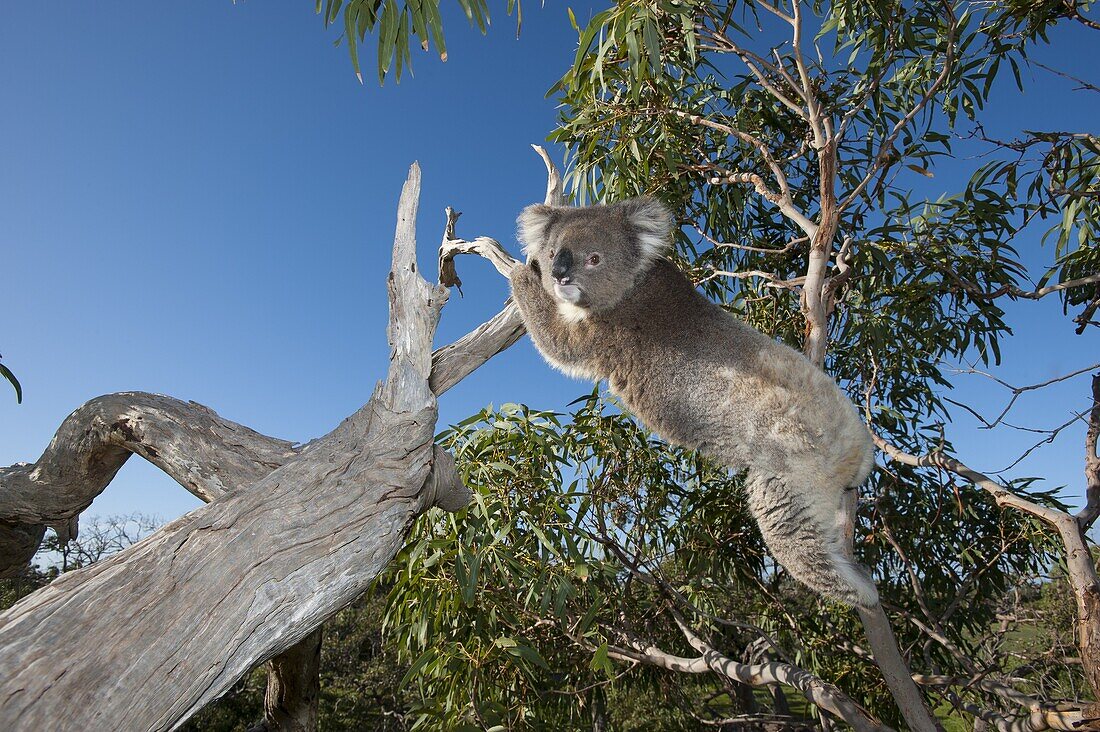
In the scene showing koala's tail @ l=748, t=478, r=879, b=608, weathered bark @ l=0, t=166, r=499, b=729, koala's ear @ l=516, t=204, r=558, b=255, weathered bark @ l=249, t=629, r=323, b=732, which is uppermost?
koala's ear @ l=516, t=204, r=558, b=255

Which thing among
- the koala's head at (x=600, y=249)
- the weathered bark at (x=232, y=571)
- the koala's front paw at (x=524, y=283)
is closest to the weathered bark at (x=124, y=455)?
the weathered bark at (x=232, y=571)

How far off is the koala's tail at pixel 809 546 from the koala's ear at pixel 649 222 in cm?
90

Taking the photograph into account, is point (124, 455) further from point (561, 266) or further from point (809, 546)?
point (809, 546)

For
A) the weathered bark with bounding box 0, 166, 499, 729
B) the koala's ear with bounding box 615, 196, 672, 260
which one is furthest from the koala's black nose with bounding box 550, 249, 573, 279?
the weathered bark with bounding box 0, 166, 499, 729

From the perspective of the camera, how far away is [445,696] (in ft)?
8.38

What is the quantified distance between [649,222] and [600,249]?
22cm

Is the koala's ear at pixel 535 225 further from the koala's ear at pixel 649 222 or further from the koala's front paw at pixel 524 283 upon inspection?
the koala's ear at pixel 649 222

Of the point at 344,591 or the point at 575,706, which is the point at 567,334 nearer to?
the point at 344,591

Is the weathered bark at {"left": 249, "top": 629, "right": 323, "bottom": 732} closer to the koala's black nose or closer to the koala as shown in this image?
the koala

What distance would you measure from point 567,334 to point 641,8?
1.28 metres

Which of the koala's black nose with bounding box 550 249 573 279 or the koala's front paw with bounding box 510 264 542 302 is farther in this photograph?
the koala's front paw with bounding box 510 264 542 302

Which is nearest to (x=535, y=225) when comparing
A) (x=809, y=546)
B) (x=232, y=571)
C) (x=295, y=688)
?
(x=809, y=546)

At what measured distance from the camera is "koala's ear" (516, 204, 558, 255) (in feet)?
8.41

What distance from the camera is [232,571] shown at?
61.3 inches
